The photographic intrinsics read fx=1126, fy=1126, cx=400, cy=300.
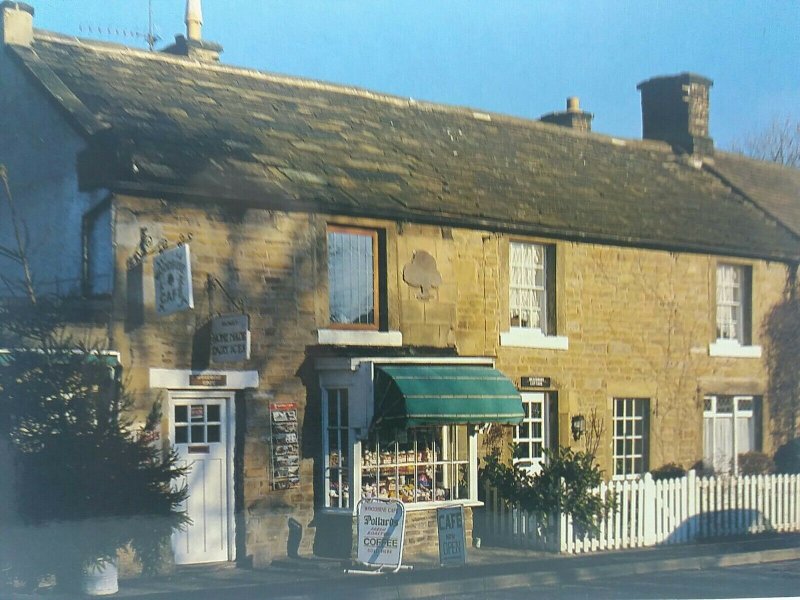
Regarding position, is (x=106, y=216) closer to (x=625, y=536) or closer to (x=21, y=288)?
(x=21, y=288)

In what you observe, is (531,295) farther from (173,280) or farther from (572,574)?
(173,280)

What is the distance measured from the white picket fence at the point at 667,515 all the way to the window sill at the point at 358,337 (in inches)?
105

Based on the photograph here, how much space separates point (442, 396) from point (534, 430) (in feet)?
10.5

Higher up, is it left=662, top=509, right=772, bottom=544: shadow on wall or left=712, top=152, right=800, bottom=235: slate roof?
left=712, top=152, right=800, bottom=235: slate roof

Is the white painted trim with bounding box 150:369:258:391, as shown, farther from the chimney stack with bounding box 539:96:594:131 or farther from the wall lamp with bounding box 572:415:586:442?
the chimney stack with bounding box 539:96:594:131

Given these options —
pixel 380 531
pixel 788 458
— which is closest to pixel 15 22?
pixel 380 531

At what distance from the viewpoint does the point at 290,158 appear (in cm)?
1520

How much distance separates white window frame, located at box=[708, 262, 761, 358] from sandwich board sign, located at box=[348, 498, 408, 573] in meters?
8.44

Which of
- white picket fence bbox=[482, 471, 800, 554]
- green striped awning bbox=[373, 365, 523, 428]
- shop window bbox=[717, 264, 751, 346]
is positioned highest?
shop window bbox=[717, 264, 751, 346]

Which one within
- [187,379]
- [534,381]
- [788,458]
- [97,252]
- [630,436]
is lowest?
[788,458]

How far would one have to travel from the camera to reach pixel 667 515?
16.7m

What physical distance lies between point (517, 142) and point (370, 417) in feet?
22.1

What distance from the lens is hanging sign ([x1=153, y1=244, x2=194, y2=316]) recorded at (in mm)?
12742

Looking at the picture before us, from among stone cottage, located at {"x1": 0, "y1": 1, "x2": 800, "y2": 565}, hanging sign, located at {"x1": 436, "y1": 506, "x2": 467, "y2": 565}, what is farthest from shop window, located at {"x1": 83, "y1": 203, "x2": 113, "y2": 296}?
hanging sign, located at {"x1": 436, "y1": 506, "x2": 467, "y2": 565}
